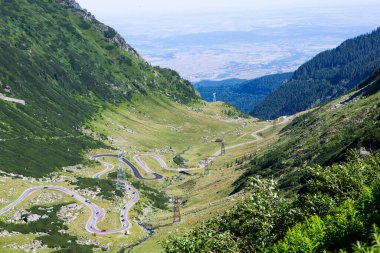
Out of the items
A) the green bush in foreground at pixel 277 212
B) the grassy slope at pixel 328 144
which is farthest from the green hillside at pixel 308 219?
the grassy slope at pixel 328 144

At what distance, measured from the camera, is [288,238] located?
35.6 meters

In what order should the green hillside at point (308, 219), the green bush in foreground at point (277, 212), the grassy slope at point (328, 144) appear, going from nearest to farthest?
the green hillside at point (308, 219) → the green bush in foreground at point (277, 212) → the grassy slope at point (328, 144)

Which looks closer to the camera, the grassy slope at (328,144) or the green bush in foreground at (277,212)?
the green bush in foreground at (277,212)

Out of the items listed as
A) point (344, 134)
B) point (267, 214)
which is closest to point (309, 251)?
point (267, 214)

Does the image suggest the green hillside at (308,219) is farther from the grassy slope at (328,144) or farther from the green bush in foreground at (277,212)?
the grassy slope at (328,144)

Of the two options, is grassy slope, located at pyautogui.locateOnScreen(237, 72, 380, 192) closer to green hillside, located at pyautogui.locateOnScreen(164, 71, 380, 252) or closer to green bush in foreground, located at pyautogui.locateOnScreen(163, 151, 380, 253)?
green bush in foreground, located at pyautogui.locateOnScreen(163, 151, 380, 253)

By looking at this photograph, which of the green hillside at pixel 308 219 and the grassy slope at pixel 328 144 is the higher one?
the grassy slope at pixel 328 144

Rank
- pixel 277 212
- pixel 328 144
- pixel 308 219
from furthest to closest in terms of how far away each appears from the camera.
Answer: pixel 328 144 < pixel 277 212 < pixel 308 219

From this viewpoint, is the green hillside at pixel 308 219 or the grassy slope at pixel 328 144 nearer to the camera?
the green hillside at pixel 308 219

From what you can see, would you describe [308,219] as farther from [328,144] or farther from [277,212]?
[328,144]

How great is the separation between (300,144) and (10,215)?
105025 mm

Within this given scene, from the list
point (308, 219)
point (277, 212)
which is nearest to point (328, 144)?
point (277, 212)

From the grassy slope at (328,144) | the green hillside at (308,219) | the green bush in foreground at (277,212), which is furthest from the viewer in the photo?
the grassy slope at (328,144)

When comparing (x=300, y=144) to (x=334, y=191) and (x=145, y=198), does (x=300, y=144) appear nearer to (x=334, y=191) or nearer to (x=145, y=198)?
(x=145, y=198)
